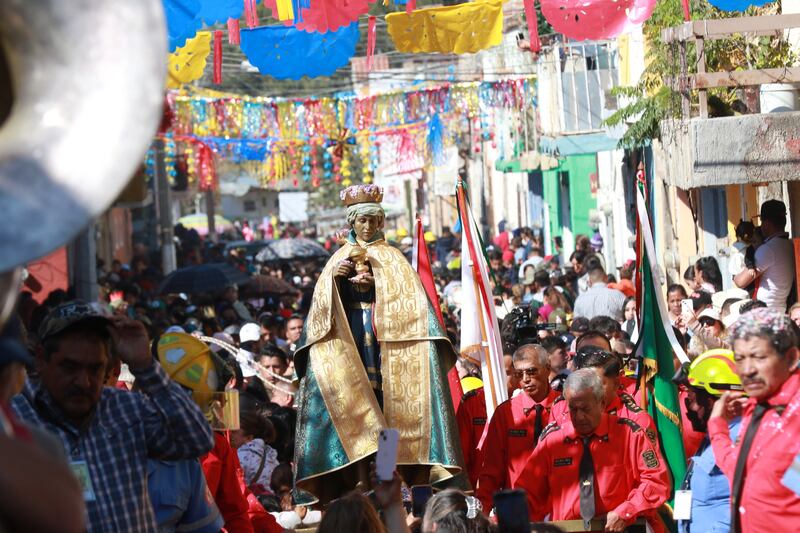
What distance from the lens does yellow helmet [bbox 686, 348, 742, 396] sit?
5.88 m

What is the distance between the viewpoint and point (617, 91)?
18.2 meters

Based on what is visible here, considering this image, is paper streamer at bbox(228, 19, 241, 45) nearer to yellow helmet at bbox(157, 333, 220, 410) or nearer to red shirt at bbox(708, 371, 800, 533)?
yellow helmet at bbox(157, 333, 220, 410)

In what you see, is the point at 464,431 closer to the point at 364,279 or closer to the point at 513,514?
the point at 364,279

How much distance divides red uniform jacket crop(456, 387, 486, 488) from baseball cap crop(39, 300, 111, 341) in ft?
15.2

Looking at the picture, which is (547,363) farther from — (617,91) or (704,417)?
(617,91)

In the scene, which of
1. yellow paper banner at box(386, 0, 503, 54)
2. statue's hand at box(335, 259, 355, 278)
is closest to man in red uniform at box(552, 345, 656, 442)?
statue's hand at box(335, 259, 355, 278)

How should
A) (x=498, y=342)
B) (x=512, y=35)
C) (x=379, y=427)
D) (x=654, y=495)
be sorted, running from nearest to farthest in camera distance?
(x=654, y=495) < (x=379, y=427) < (x=498, y=342) < (x=512, y=35)

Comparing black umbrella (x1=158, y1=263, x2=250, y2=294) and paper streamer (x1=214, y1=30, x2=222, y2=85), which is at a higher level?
paper streamer (x1=214, y1=30, x2=222, y2=85)

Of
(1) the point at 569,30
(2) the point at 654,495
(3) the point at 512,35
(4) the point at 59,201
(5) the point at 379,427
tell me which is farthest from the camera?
(3) the point at 512,35

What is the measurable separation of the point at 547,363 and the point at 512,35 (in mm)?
25677

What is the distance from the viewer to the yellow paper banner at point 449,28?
1095 cm

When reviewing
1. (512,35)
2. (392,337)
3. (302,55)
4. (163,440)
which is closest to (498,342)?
(392,337)

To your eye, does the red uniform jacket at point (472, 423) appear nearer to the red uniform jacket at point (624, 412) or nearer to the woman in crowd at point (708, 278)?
the red uniform jacket at point (624, 412)

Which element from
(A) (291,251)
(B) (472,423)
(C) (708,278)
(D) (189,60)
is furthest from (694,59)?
(A) (291,251)
